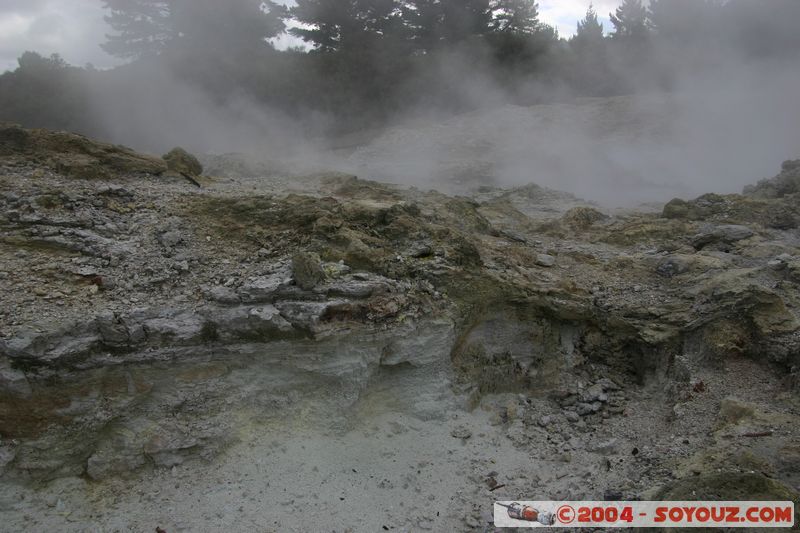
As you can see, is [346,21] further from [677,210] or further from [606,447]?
[606,447]

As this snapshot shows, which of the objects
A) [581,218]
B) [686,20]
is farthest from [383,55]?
[581,218]

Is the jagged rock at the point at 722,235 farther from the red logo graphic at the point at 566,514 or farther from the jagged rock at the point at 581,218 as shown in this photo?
the red logo graphic at the point at 566,514

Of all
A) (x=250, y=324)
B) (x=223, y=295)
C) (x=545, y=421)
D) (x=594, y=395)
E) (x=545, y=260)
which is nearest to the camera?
(x=250, y=324)

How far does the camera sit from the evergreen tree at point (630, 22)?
1817 cm

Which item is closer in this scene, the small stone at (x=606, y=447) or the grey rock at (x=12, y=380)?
the grey rock at (x=12, y=380)

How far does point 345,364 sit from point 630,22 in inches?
860

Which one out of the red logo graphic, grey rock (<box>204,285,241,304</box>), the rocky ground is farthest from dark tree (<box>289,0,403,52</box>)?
the red logo graphic

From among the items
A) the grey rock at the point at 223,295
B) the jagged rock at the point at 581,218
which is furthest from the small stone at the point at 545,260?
the grey rock at the point at 223,295

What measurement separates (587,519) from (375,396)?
156 cm

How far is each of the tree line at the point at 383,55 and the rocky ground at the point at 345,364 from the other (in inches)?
473

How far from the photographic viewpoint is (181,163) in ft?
18.9

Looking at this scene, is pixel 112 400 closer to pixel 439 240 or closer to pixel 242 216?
pixel 242 216

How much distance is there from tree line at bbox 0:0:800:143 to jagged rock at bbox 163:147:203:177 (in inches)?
417

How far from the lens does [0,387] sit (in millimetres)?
3273
